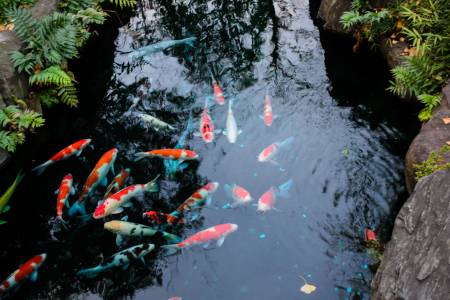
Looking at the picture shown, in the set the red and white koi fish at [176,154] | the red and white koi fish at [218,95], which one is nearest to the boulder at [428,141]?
the red and white koi fish at [176,154]

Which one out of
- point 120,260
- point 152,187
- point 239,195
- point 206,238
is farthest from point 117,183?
point 239,195

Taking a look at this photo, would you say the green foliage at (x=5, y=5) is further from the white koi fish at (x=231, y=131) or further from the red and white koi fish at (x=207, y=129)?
the white koi fish at (x=231, y=131)

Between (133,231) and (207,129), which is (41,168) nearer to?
(133,231)

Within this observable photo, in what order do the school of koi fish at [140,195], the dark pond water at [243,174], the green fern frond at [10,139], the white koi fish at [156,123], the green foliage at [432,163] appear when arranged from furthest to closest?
1. the white koi fish at [156,123]
2. the green fern frond at [10,139]
3. the school of koi fish at [140,195]
4. the dark pond water at [243,174]
5. the green foliage at [432,163]

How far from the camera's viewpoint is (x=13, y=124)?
21.8ft

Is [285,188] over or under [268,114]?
under

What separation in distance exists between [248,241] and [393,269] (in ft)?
6.92

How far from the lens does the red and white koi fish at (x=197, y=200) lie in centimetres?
616

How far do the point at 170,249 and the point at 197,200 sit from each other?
0.84 meters

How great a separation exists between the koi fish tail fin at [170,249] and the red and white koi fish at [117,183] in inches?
48.9

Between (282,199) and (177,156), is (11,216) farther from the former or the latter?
(282,199)

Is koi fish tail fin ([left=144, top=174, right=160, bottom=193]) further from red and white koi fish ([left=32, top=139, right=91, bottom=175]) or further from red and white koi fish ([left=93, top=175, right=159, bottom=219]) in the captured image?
red and white koi fish ([left=32, top=139, right=91, bottom=175])

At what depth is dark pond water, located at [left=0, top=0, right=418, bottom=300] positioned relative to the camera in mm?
5469

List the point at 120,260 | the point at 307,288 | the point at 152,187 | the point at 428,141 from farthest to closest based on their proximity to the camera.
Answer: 1. the point at 152,187
2. the point at 428,141
3. the point at 120,260
4. the point at 307,288
